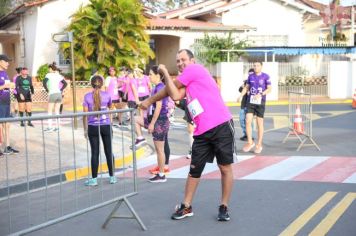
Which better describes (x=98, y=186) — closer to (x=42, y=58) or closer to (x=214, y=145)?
(x=214, y=145)

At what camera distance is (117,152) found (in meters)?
8.81

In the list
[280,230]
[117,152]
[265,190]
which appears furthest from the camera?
[117,152]

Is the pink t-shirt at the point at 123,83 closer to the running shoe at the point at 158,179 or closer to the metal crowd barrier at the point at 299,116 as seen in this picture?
the metal crowd barrier at the point at 299,116

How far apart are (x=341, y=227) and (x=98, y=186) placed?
9.19 ft

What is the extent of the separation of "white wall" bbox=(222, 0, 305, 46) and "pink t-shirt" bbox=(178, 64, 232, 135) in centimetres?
2920

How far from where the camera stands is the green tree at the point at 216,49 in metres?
28.5

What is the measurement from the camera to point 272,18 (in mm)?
35688

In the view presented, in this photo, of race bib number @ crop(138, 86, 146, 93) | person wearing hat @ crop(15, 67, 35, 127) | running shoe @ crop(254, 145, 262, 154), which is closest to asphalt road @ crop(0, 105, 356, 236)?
running shoe @ crop(254, 145, 262, 154)

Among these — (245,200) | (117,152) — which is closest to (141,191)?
(117,152)

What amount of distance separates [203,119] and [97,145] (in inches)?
68.0

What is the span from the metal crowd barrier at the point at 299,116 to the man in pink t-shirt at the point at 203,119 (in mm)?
5778

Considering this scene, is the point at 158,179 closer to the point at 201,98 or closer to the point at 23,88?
the point at 201,98

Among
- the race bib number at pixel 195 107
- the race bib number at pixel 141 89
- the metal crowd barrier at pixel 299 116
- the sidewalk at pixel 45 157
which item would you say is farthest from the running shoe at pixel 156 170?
the race bib number at pixel 141 89

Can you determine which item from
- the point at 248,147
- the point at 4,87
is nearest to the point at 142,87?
the point at 248,147
